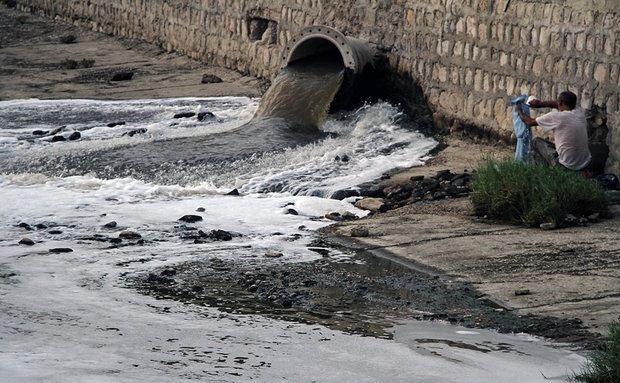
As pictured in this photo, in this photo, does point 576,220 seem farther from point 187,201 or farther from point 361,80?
point 361,80

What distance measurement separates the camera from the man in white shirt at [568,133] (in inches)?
354

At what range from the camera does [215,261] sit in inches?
298

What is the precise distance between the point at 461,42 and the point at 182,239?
179 inches

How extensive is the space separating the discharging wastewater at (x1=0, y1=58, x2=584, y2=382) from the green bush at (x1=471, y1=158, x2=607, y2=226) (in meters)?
1.14

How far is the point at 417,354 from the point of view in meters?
5.59

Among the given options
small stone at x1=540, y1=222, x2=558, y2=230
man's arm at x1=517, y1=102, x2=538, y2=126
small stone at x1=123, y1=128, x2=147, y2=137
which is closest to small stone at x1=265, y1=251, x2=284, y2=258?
small stone at x1=540, y1=222, x2=558, y2=230

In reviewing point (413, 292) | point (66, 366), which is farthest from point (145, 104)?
point (66, 366)

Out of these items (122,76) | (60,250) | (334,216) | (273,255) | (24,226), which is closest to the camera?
(273,255)

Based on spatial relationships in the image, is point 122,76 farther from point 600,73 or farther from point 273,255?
point 273,255

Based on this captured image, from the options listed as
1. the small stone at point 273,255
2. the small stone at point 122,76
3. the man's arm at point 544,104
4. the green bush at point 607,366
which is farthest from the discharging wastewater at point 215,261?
the small stone at point 122,76

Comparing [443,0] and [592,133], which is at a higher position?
[443,0]

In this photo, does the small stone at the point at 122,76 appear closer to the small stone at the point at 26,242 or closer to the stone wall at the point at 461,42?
→ the stone wall at the point at 461,42

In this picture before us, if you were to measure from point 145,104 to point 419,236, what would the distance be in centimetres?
677

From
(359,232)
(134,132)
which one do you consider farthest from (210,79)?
(359,232)
